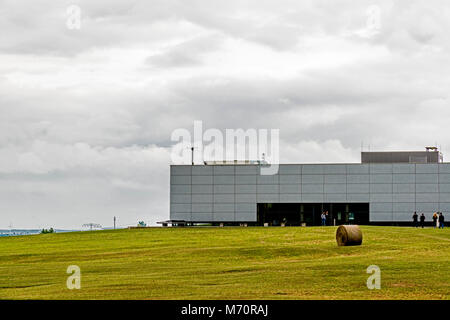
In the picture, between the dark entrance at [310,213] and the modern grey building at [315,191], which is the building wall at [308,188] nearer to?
the modern grey building at [315,191]

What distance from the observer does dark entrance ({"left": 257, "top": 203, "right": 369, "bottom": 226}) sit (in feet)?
338

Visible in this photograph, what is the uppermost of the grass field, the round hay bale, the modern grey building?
the modern grey building

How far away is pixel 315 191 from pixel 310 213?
336 cm

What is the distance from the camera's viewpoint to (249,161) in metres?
107

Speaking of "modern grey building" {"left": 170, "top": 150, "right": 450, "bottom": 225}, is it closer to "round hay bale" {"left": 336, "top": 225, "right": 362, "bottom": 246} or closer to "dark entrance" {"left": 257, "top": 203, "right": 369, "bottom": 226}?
"dark entrance" {"left": 257, "top": 203, "right": 369, "bottom": 226}

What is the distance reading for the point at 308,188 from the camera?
339 feet

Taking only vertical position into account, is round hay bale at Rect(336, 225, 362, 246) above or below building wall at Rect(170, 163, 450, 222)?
below

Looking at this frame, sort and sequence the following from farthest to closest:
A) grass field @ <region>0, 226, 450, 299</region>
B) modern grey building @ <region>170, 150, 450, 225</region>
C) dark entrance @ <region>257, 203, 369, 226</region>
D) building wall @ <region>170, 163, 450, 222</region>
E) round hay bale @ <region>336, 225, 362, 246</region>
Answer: dark entrance @ <region>257, 203, 369, 226</region>, modern grey building @ <region>170, 150, 450, 225</region>, building wall @ <region>170, 163, 450, 222</region>, round hay bale @ <region>336, 225, 362, 246</region>, grass field @ <region>0, 226, 450, 299</region>

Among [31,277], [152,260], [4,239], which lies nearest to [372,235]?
[152,260]

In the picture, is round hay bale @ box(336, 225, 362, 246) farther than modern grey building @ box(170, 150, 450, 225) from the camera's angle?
No

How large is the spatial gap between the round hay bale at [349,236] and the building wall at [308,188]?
59287 millimetres

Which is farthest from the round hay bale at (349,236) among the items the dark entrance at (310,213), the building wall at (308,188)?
the building wall at (308,188)

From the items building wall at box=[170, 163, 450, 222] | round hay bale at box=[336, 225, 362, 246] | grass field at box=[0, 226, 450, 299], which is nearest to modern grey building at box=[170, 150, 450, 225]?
building wall at box=[170, 163, 450, 222]

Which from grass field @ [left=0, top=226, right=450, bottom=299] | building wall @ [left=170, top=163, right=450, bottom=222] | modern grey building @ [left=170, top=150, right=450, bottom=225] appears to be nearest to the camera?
grass field @ [left=0, top=226, right=450, bottom=299]
